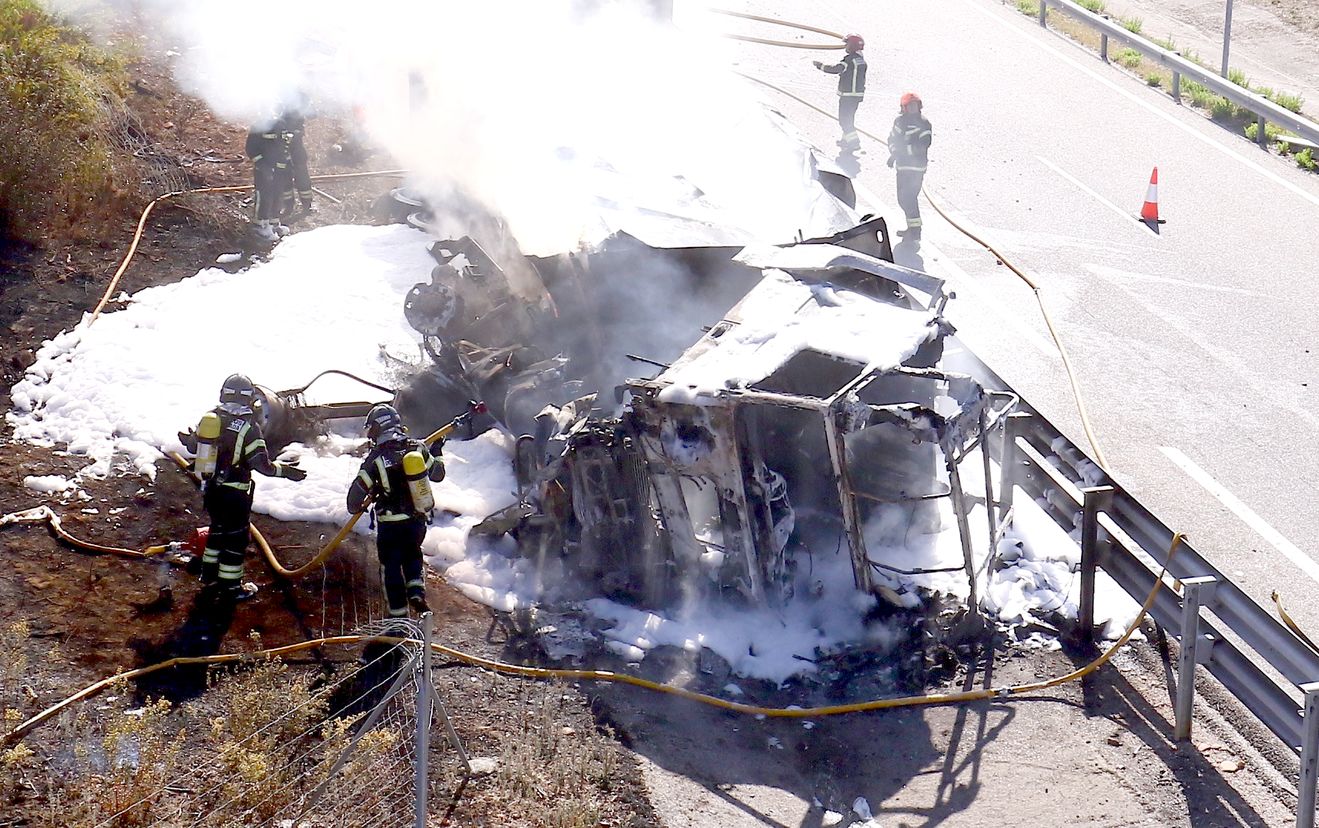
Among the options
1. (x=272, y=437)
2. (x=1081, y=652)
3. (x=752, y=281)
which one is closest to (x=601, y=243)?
(x=752, y=281)

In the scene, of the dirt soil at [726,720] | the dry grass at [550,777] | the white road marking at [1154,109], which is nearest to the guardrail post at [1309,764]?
the dirt soil at [726,720]

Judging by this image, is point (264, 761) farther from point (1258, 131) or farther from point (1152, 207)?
point (1258, 131)

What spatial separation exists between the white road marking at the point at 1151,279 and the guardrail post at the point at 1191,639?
7.28 meters

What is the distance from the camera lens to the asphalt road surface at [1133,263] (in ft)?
31.2

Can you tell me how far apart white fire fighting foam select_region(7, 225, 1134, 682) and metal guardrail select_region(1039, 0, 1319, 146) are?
406 inches

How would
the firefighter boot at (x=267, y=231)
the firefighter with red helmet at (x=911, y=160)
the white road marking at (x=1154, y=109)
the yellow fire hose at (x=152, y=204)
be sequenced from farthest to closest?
1. the white road marking at (x=1154, y=109)
2. the firefighter with red helmet at (x=911, y=160)
3. the firefighter boot at (x=267, y=231)
4. the yellow fire hose at (x=152, y=204)

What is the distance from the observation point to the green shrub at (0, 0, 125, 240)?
12.3 metres

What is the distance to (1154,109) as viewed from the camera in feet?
61.8

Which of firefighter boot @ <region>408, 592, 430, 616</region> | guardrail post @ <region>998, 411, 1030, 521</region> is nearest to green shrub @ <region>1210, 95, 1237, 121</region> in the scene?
guardrail post @ <region>998, 411, 1030, 521</region>

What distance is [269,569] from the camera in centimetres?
816

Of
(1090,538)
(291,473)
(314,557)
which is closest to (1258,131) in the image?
A: (1090,538)

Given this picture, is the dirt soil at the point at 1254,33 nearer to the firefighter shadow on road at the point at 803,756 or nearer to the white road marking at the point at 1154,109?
the white road marking at the point at 1154,109

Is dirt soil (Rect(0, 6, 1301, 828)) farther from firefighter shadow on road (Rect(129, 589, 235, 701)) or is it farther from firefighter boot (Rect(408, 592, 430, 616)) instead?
firefighter boot (Rect(408, 592, 430, 616))

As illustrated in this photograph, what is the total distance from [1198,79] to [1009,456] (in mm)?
12757
